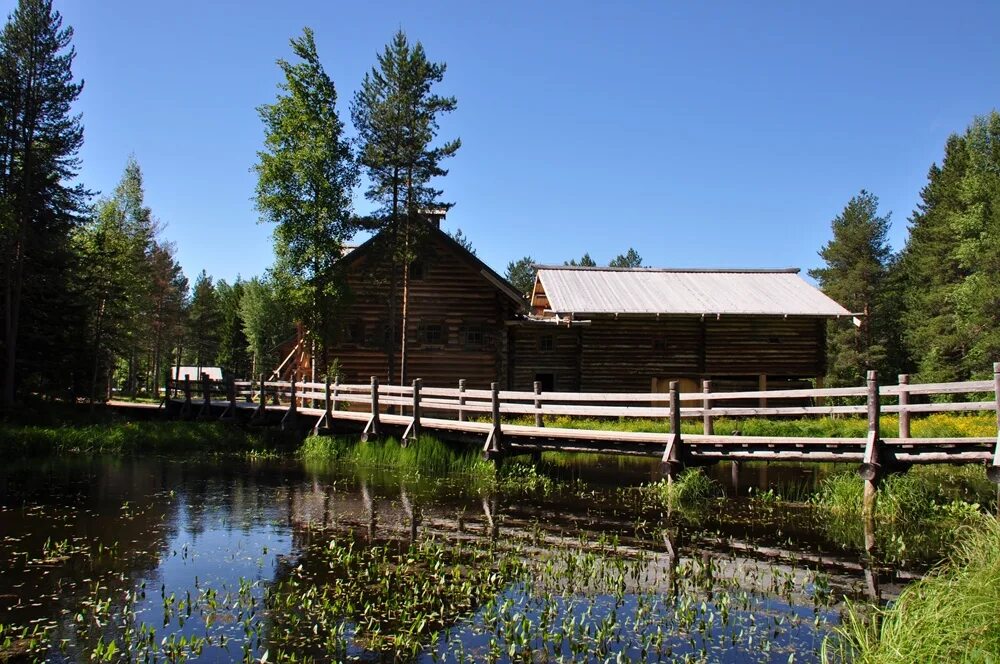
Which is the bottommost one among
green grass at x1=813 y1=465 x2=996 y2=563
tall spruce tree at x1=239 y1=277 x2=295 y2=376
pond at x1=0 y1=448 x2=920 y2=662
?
pond at x1=0 y1=448 x2=920 y2=662

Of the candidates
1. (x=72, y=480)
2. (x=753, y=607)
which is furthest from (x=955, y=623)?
(x=72, y=480)

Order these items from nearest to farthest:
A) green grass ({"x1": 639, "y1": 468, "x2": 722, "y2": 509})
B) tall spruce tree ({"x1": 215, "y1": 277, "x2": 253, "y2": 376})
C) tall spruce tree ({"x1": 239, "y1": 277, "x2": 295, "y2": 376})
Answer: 1. green grass ({"x1": 639, "y1": 468, "x2": 722, "y2": 509})
2. tall spruce tree ({"x1": 239, "y1": 277, "x2": 295, "y2": 376})
3. tall spruce tree ({"x1": 215, "y1": 277, "x2": 253, "y2": 376})

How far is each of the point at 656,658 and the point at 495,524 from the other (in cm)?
581

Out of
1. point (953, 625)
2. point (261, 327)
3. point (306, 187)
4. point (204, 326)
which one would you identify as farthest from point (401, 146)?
point (204, 326)

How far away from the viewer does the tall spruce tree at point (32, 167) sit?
2612cm

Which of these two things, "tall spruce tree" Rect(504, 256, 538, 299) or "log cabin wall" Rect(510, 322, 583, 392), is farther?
"tall spruce tree" Rect(504, 256, 538, 299)

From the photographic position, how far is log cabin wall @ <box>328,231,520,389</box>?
31625 millimetres

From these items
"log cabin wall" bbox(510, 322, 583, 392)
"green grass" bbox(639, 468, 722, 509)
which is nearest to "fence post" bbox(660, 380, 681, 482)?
"green grass" bbox(639, 468, 722, 509)

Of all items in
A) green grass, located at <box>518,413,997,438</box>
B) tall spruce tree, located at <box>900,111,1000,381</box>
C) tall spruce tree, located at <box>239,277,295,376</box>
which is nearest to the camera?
green grass, located at <box>518,413,997,438</box>

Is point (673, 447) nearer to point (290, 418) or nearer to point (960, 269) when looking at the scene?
point (290, 418)

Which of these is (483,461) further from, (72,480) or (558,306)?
(558,306)

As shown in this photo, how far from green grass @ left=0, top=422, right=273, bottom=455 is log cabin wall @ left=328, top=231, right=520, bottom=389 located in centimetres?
691

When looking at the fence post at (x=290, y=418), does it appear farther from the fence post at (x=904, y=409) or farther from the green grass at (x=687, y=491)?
the fence post at (x=904, y=409)

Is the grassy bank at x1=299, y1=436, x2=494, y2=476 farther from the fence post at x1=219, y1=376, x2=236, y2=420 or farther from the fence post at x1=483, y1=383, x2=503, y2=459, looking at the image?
the fence post at x1=219, y1=376, x2=236, y2=420
